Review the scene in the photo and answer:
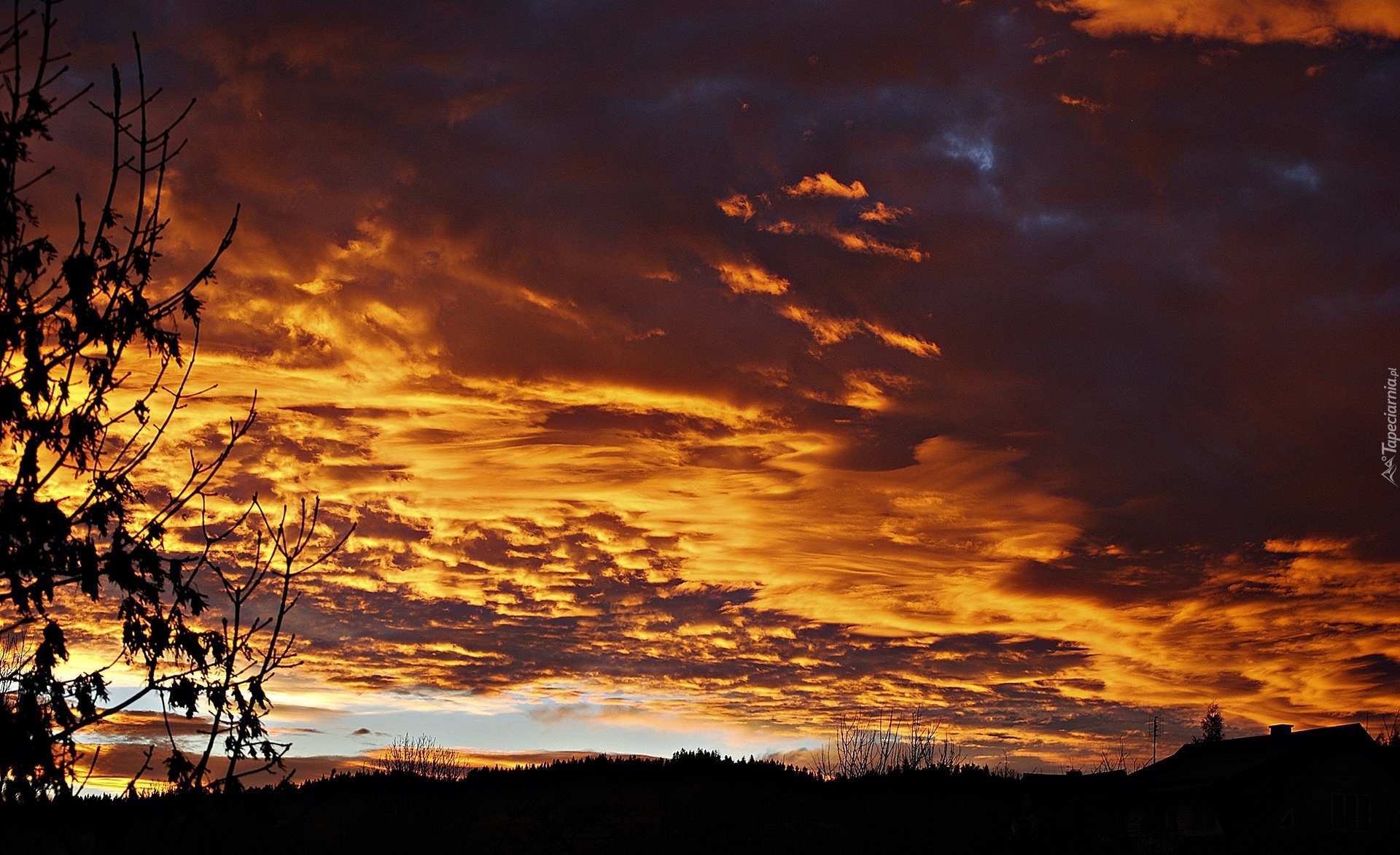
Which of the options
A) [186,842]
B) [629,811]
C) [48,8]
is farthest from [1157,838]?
[48,8]

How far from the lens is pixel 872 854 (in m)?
40.7

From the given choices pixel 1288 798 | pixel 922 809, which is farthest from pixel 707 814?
pixel 1288 798

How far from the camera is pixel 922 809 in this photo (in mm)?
41656

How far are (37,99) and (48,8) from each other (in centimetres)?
58

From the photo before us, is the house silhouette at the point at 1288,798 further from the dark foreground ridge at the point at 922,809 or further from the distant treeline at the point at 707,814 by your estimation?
the distant treeline at the point at 707,814

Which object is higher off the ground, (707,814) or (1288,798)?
(1288,798)

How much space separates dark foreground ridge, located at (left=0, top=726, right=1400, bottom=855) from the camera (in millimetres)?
40719

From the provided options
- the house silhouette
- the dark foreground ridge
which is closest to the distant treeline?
the dark foreground ridge

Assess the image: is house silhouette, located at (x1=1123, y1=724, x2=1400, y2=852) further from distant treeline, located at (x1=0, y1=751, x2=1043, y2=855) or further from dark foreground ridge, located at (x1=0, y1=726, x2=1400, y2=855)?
distant treeline, located at (x1=0, y1=751, x2=1043, y2=855)

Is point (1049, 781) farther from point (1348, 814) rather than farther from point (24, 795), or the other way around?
point (24, 795)

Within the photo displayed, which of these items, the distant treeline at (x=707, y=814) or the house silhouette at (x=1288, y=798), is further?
the house silhouette at (x=1288, y=798)

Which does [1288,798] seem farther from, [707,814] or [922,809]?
[707,814]

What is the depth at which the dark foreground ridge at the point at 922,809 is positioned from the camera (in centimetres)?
4072

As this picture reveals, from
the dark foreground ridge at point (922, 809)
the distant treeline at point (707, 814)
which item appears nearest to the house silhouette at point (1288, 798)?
the dark foreground ridge at point (922, 809)
